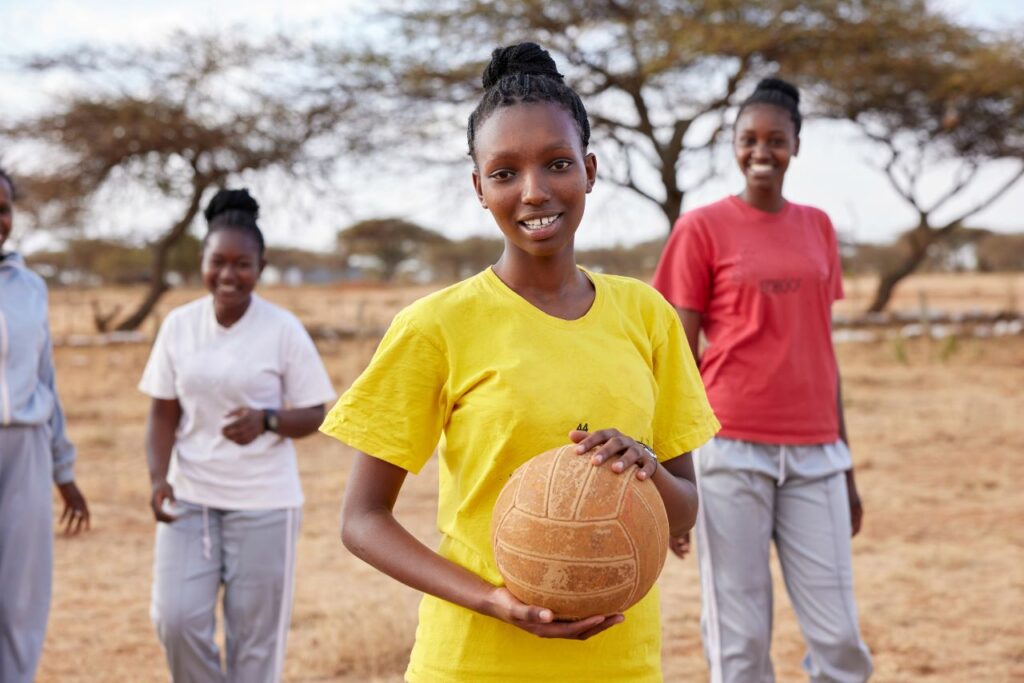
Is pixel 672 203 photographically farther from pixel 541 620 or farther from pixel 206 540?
pixel 541 620

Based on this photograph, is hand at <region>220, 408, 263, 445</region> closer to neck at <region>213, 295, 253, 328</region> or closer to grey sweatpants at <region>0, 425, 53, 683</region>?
neck at <region>213, 295, 253, 328</region>

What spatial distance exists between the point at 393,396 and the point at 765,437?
1.91 m

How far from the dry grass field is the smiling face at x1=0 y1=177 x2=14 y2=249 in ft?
7.36

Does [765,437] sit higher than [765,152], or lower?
lower

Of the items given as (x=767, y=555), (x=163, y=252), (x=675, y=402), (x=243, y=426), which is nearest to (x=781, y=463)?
(x=767, y=555)

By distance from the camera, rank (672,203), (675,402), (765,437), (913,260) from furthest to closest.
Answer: (913,260), (672,203), (765,437), (675,402)

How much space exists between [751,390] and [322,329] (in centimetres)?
1961

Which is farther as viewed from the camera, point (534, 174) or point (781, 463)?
point (781, 463)

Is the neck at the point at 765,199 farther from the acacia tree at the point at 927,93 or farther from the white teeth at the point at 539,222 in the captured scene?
the acacia tree at the point at 927,93

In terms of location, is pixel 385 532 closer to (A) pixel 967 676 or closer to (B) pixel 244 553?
(B) pixel 244 553

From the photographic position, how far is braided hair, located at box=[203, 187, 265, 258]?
4.18m

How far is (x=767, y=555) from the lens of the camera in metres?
3.58

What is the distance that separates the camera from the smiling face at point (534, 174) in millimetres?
1950

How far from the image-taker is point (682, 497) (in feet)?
6.78
